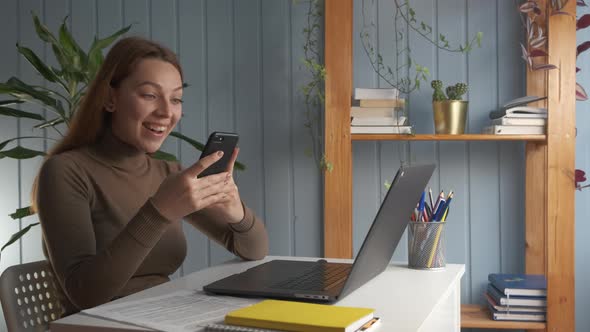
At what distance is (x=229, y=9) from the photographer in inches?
121

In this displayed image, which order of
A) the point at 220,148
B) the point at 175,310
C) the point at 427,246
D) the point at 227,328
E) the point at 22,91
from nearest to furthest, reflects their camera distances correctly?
1. the point at 227,328
2. the point at 175,310
3. the point at 220,148
4. the point at 427,246
5. the point at 22,91

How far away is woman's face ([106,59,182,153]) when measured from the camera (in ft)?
5.80

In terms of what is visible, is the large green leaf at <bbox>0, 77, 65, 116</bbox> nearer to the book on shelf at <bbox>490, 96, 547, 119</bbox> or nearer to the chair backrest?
the chair backrest

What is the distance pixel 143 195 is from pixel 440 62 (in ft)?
5.08

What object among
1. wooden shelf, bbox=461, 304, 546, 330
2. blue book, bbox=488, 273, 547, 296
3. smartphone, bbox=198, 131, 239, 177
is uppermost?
smartphone, bbox=198, 131, 239, 177

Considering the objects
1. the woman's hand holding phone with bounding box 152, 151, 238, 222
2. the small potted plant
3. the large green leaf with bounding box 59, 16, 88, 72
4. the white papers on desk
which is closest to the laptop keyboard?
the white papers on desk

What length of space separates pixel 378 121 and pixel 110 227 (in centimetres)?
126

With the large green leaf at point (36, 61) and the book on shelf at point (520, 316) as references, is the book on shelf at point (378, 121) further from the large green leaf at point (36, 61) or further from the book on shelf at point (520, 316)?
the large green leaf at point (36, 61)

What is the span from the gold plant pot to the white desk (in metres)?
0.99

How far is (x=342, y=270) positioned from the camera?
1545 millimetres

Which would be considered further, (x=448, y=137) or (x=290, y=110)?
(x=290, y=110)

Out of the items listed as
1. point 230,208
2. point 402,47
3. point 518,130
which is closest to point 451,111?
point 518,130

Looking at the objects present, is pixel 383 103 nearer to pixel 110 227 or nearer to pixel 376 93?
pixel 376 93

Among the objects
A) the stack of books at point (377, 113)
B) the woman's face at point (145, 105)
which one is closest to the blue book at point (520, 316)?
the stack of books at point (377, 113)
